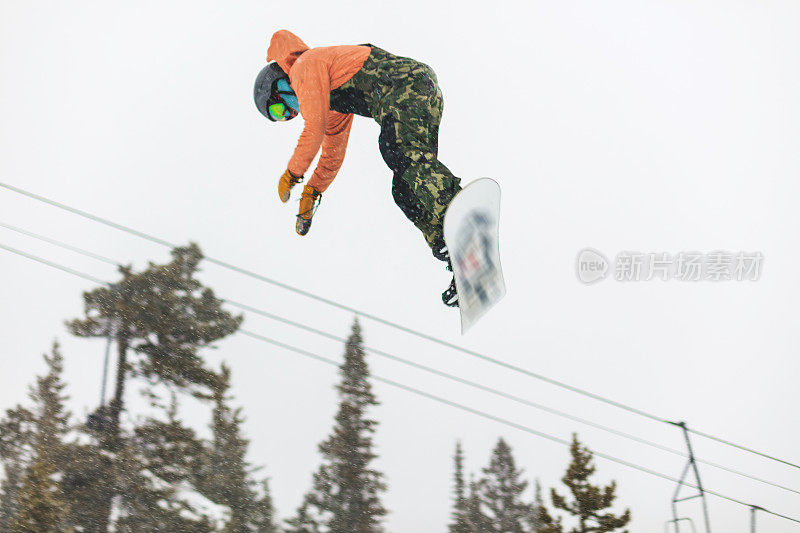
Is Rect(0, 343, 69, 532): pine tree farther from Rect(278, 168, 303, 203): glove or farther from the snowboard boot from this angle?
the snowboard boot

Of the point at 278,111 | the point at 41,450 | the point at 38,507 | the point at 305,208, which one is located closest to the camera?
the point at 278,111

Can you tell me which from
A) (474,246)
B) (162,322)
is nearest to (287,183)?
(474,246)

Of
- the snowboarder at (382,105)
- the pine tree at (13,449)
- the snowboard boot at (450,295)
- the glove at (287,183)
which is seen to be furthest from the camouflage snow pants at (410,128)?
the pine tree at (13,449)

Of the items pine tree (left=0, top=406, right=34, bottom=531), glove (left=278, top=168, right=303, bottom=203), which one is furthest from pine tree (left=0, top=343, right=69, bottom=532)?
glove (left=278, top=168, right=303, bottom=203)

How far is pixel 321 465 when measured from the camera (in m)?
14.4

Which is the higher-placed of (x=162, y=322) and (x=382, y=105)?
(x=162, y=322)

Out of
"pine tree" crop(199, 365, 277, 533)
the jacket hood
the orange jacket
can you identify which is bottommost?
"pine tree" crop(199, 365, 277, 533)

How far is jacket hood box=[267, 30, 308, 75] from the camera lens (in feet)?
13.8

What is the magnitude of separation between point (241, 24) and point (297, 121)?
29719 millimetres

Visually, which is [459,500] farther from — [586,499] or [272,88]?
[272,88]

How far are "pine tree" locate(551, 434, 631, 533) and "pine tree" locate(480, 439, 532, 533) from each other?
6.37 metres

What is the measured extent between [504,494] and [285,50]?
60.0ft

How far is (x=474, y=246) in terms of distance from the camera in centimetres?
402

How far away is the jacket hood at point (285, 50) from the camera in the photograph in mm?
4215
